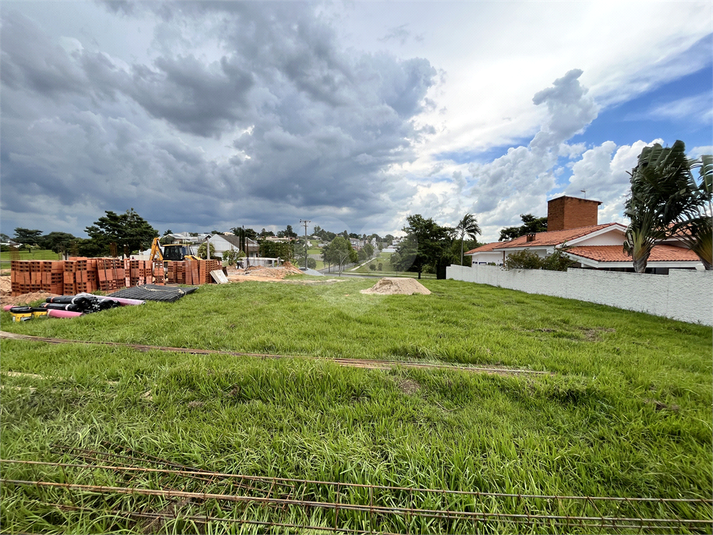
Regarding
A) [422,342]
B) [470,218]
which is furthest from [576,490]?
[470,218]

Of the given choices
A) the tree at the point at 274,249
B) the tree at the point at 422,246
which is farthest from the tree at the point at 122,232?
the tree at the point at 422,246

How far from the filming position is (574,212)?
18.3 m

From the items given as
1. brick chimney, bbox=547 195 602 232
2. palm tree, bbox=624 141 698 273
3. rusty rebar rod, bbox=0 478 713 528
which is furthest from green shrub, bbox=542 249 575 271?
rusty rebar rod, bbox=0 478 713 528

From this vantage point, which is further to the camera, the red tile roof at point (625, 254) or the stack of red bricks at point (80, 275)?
the red tile roof at point (625, 254)

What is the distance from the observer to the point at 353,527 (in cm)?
134

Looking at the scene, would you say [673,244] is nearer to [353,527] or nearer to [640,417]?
[640,417]

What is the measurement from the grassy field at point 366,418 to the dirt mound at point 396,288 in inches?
254

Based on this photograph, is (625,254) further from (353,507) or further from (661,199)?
(353,507)

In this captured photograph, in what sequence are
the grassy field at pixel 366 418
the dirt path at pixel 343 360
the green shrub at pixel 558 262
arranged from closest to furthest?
the grassy field at pixel 366 418, the dirt path at pixel 343 360, the green shrub at pixel 558 262

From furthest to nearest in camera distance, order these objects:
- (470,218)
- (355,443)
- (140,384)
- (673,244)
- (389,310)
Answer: (470,218) < (673,244) < (389,310) < (140,384) < (355,443)

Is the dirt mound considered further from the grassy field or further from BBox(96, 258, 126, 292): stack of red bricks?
BBox(96, 258, 126, 292): stack of red bricks

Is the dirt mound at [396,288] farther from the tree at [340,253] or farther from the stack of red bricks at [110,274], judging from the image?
the tree at [340,253]

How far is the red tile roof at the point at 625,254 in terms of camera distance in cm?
1034

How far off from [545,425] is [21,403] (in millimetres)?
4377
